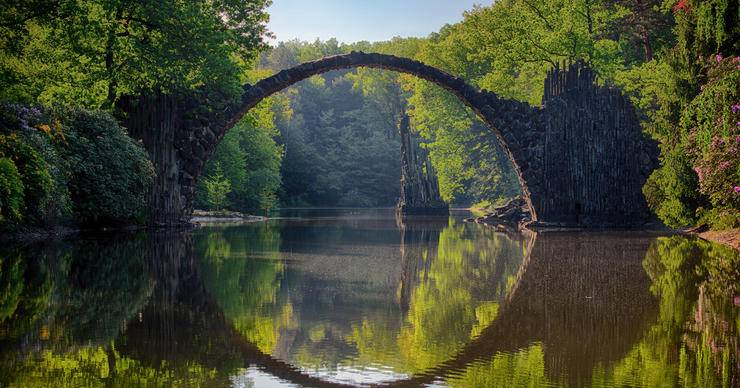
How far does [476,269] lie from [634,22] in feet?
69.9

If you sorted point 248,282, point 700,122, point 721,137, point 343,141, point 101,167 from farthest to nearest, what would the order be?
point 343,141 → point 101,167 → point 700,122 → point 721,137 → point 248,282

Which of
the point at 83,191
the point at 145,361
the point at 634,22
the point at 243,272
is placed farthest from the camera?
the point at 634,22

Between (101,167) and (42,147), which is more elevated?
(42,147)

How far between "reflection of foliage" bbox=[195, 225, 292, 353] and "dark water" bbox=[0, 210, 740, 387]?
0.13ft

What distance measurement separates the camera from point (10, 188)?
16188mm

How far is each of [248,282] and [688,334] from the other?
626 cm

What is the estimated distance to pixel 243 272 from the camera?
13.2 m

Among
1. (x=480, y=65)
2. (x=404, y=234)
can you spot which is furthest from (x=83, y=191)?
(x=480, y=65)

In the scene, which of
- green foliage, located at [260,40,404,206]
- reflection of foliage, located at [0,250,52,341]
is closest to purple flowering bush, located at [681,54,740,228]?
reflection of foliage, located at [0,250,52,341]

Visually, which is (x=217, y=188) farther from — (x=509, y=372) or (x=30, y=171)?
(x=509, y=372)

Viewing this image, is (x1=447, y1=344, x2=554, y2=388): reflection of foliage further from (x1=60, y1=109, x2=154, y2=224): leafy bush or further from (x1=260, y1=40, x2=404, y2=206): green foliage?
(x1=260, y1=40, x2=404, y2=206): green foliage

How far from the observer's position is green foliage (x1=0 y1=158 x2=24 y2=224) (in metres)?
16.0

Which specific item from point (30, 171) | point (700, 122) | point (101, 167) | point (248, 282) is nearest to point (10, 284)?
point (248, 282)

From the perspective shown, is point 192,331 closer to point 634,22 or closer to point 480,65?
point 634,22
